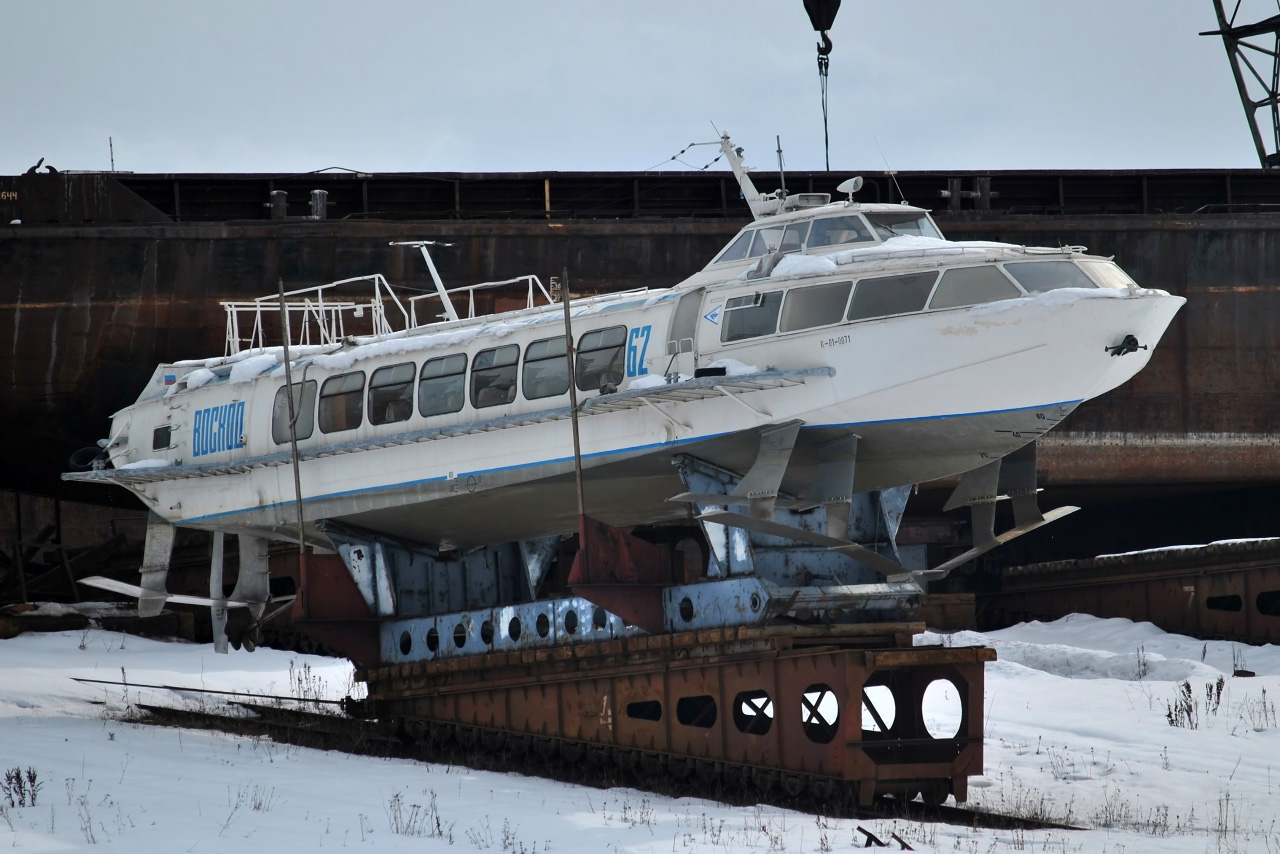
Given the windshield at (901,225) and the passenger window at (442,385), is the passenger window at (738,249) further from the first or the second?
the passenger window at (442,385)

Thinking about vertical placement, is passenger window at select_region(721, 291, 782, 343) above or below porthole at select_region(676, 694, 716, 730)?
above

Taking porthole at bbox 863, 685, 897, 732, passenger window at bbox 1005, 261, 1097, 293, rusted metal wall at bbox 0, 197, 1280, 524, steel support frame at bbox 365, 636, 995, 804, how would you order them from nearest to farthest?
steel support frame at bbox 365, 636, 995, 804 → passenger window at bbox 1005, 261, 1097, 293 → porthole at bbox 863, 685, 897, 732 → rusted metal wall at bbox 0, 197, 1280, 524

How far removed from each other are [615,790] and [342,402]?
254 inches

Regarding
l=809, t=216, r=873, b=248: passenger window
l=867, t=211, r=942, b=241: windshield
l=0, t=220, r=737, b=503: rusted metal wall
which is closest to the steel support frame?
l=809, t=216, r=873, b=248: passenger window

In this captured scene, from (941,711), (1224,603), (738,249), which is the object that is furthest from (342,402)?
(1224,603)

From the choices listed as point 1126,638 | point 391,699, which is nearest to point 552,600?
point 391,699

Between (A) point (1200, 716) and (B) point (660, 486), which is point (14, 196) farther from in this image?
(A) point (1200, 716)

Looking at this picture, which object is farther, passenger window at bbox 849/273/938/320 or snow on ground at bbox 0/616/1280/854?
passenger window at bbox 849/273/938/320

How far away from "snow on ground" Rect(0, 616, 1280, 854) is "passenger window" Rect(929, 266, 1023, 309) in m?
4.99

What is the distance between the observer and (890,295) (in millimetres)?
14086

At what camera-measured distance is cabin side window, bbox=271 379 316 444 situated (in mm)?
18250

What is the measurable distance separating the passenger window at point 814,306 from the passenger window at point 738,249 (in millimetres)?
1233

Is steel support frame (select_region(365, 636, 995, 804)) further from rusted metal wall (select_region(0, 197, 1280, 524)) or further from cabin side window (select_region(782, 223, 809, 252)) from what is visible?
rusted metal wall (select_region(0, 197, 1280, 524))

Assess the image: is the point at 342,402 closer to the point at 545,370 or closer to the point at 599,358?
the point at 545,370
